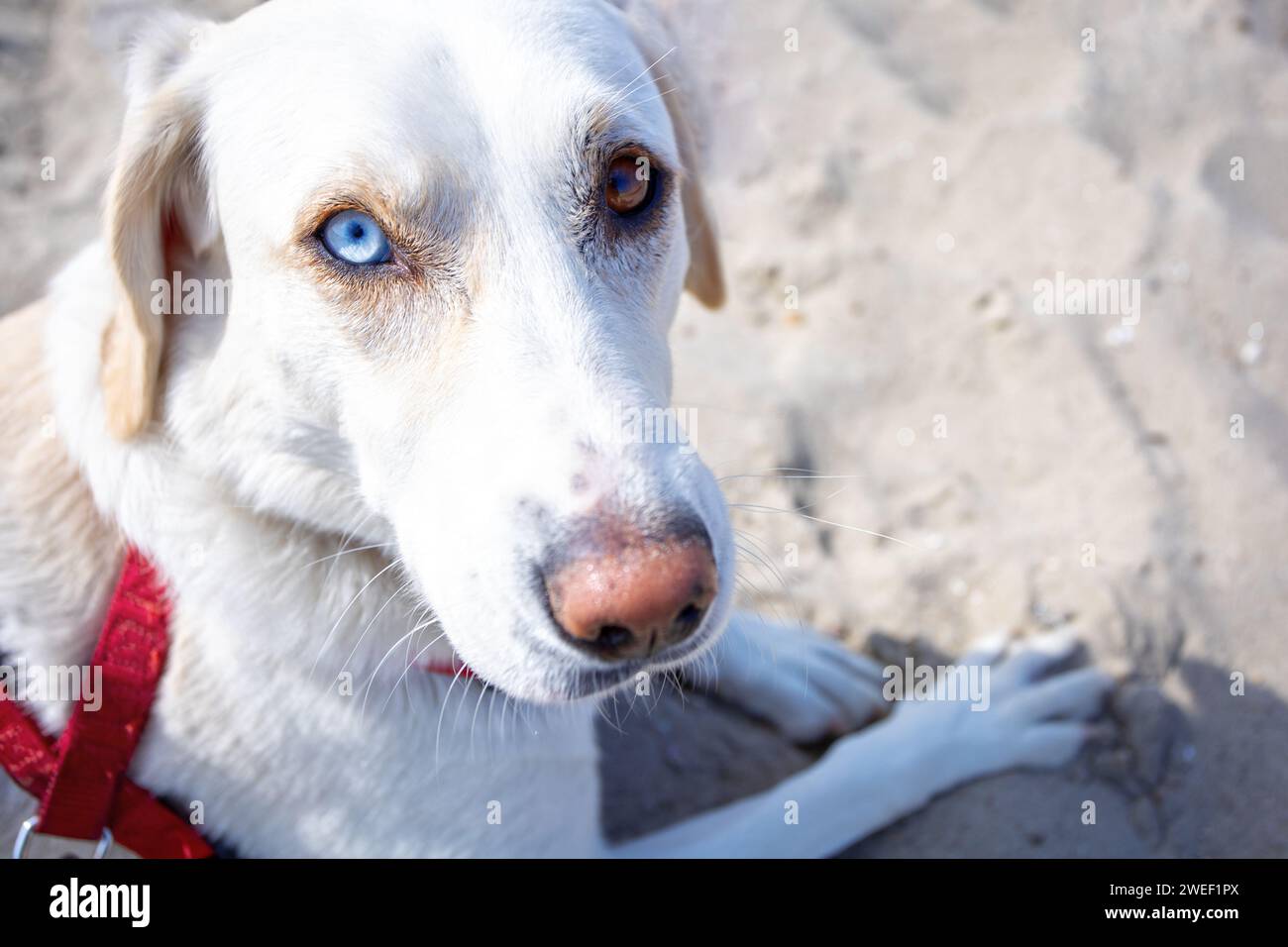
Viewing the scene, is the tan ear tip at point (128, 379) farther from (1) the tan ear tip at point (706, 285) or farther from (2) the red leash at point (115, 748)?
(1) the tan ear tip at point (706, 285)

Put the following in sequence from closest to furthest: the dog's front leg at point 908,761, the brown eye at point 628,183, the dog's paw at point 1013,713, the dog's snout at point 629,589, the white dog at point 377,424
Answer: the dog's snout at point 629,589, the white dog at point 377,424, the brown eye at point 628,183, the dog's front leg at point 908,761, the dog's paw at point 1013,713

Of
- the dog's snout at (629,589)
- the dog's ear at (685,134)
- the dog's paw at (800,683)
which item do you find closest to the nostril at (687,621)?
the dog's snout at (629,589)

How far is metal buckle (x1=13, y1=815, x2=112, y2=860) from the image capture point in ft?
6.19

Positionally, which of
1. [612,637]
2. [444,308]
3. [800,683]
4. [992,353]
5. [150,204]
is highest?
[150,204]

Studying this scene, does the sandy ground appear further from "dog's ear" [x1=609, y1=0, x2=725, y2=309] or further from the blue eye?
the blue eye

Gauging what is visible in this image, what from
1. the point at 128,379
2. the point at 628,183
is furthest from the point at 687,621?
the point at 128,379

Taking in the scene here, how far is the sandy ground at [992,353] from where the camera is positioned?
9.09 feet

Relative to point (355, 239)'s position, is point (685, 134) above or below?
above

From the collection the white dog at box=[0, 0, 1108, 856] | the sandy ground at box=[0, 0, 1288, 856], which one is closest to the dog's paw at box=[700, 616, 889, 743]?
the sandy ground at box=[0, 0, 1288, 856]

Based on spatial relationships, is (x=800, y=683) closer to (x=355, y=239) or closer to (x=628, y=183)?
(x=628, y=183)

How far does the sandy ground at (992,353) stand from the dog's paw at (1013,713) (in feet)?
0.22

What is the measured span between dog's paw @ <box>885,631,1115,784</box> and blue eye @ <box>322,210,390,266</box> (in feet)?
6.01

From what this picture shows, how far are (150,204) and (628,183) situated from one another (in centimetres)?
91

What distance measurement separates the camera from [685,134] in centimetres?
233
